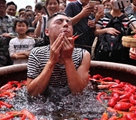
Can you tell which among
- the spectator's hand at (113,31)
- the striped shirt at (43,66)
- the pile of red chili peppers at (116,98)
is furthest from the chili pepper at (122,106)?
the spectator's hand at (113,31)

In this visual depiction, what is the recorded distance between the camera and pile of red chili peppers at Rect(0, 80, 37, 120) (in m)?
2.41

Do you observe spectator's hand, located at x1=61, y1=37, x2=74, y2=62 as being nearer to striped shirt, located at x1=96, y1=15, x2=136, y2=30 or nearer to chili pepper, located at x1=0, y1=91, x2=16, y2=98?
chili pepper, located at x1=0, y1=91, x2=16, y2=98

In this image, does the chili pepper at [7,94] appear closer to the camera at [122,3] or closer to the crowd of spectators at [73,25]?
the crowd of spectators at [73,25]

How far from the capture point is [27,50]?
15.7 feet

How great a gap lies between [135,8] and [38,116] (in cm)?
276

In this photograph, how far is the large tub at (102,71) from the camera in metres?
3.54

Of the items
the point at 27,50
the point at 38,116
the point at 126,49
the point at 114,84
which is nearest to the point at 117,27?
the point at 126,49

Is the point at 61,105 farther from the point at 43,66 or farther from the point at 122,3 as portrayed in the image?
the point at 122,3

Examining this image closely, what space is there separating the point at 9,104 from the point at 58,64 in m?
0.73

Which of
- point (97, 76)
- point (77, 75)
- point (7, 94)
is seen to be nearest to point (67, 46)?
point (77, 75)

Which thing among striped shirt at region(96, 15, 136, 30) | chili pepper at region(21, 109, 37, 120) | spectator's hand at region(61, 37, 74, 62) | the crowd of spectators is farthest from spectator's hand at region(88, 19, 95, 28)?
chili pepper at region(21, 109, 37, 120)

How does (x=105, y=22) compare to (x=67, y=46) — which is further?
(x=105, y=22)

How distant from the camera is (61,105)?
2715 millimetres

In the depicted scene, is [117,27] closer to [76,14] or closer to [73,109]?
[76,14]
